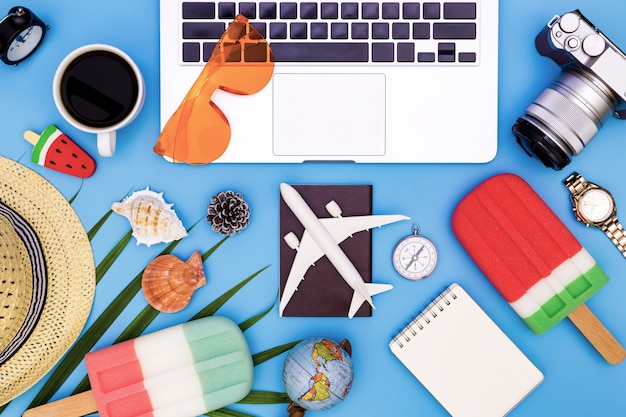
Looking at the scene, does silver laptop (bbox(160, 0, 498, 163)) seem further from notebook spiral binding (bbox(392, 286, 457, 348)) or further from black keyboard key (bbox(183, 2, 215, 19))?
notebook spiral binding (bbox(392, 286, 457, 348))

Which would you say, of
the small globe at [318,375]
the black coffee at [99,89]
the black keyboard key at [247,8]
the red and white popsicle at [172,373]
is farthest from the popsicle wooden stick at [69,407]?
the black keyboard key at [247,8]

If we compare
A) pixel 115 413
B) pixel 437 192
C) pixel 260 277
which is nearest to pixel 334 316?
pixel 260 277

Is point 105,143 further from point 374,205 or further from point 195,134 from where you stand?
point 374,205

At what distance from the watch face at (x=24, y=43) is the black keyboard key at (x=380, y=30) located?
0.52m

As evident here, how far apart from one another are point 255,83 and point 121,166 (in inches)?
10.0

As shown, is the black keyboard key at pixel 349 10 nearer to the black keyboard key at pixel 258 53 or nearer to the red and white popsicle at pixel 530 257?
the black keyboard key at pixel 258 53

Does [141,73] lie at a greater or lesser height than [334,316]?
greater

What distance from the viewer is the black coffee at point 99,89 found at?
2.77ft

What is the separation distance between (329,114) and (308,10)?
0.16 metres

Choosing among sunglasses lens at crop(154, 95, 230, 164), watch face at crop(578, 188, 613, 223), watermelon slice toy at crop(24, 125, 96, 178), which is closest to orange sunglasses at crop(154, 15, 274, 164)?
sunglasses lens at crop(154, 95, 230, 164)

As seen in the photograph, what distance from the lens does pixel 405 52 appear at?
0.87m

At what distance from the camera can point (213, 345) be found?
881 millimetres

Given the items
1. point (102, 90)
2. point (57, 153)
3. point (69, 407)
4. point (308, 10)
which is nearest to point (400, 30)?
point (308, 10)

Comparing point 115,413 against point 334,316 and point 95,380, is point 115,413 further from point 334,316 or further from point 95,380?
point 334,316
